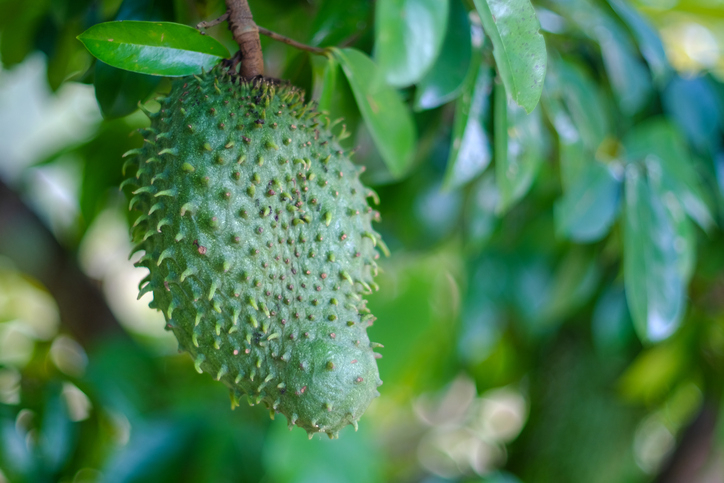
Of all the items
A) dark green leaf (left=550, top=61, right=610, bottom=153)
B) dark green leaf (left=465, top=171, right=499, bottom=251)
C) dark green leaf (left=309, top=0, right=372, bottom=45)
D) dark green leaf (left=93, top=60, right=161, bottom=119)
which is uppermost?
dark green leaf (left=309, top=0, right=372, bottom=45)

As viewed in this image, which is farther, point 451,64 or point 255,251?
point 451,64

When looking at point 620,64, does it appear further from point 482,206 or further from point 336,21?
point 336,21

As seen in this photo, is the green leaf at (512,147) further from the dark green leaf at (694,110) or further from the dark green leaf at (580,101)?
the dark green leaf at (694,110)

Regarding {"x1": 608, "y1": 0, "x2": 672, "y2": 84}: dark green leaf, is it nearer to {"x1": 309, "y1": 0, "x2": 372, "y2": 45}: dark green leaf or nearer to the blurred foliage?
the blurred foliage

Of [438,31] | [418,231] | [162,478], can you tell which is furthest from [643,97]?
[162,478]

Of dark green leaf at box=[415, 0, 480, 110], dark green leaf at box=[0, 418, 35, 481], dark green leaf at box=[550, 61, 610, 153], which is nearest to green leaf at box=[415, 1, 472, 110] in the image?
dark green leaf at box=[415, 0, 480, 110]

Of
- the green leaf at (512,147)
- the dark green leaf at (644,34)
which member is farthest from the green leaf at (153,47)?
the dark green leaf at (644,34)

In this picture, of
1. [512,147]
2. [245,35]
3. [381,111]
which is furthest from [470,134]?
[245,35]

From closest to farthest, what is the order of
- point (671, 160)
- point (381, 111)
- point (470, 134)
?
point (381, 111)
point (470, 134)
point (671, 160)
